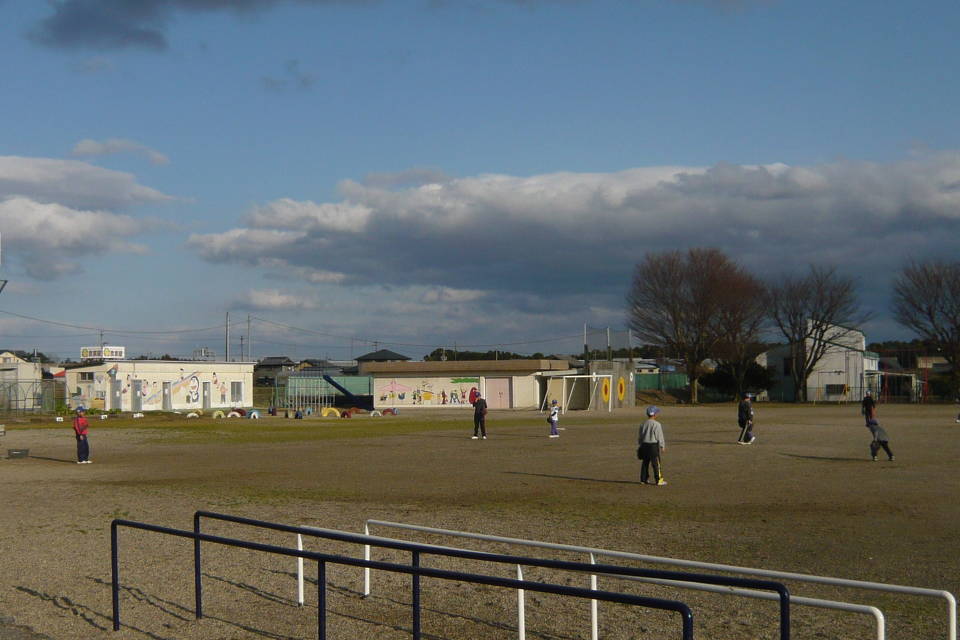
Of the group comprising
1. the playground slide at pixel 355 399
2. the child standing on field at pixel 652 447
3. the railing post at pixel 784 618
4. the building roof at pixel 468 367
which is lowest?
the playground slide at pixel 355 399

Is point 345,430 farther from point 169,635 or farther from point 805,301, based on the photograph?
point 805,301

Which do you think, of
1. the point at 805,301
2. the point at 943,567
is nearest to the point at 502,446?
the point at 943,567

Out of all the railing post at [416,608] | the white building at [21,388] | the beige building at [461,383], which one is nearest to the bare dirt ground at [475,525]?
the railing post at [416,608]

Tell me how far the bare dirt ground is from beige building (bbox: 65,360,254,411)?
3141 centimetres

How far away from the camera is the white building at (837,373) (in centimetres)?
8344

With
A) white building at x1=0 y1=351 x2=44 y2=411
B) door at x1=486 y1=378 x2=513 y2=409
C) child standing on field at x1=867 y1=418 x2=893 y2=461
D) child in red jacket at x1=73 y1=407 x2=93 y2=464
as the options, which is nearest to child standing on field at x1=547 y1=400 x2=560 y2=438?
child standing on field at x1=867 y1=418 x2=893 y2=461

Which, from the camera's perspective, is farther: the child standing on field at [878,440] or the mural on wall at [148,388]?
the mural on wall at [148,388]

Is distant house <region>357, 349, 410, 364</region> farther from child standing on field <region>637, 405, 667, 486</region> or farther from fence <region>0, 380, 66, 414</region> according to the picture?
child standing on field <region>637, 405, 667, 486</region>

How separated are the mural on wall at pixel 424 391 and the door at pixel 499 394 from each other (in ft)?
4.46

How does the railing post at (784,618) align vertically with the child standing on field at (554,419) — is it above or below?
above

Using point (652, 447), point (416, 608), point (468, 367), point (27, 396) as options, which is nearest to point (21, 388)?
point (27, 396)

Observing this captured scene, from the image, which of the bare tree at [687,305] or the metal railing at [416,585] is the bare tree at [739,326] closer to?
the bare tree at [687,305]

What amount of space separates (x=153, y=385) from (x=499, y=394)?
22.8 metres

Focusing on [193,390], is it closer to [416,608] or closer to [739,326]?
[739,326]
